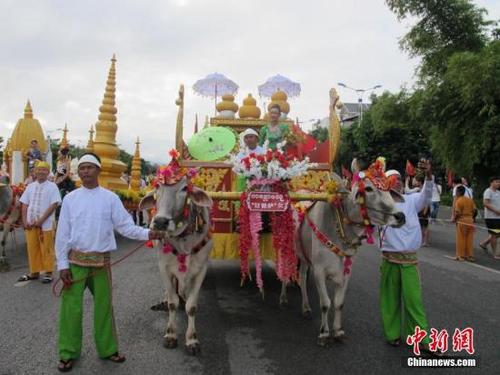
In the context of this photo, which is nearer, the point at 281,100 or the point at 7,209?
the point at 281,100

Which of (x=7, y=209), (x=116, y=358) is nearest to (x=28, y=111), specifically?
(x=7, y=209)

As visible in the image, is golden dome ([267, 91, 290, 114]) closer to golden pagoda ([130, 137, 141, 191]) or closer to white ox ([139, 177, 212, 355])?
white ox ([139, 177, 212, 355])

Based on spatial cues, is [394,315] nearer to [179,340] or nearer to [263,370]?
[263,370]

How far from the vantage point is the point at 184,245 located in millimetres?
4562

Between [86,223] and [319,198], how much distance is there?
7.92 feet

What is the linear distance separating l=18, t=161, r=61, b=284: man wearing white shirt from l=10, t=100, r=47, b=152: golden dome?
564 centimetres

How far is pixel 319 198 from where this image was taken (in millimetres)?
5027

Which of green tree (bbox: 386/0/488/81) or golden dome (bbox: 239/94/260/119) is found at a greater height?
green tree (bbox: 386/0/488/81)

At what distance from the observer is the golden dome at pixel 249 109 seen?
28.4ft

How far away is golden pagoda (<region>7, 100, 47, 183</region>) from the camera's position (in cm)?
1194

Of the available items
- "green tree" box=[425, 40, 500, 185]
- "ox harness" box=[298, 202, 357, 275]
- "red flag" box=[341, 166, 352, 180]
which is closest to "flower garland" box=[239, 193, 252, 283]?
"ox harness" box=[298, 202, 357, 275]

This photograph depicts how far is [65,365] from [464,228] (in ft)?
29.9

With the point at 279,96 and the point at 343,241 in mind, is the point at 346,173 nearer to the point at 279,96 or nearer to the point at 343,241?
the point at 343,241

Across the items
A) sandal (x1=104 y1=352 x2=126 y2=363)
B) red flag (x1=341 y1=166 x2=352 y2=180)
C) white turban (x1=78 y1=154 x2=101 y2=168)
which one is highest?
white turban (x1=78 y1=154 x2=101 y2=168)
